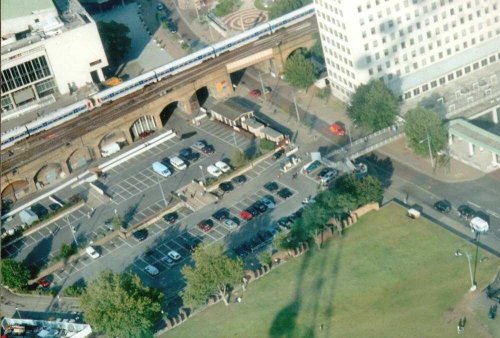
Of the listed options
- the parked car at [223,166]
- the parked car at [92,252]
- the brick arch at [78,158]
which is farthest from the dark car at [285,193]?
the brick arch at [78,158]

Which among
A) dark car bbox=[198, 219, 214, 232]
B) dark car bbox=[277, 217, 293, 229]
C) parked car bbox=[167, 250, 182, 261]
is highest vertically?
dark car bbox=[198, 219, 214, 232]

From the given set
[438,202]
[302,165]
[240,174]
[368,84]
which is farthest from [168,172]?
[438,202]

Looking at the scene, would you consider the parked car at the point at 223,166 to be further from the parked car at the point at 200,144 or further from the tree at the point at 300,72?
the tree at the point at 300,72

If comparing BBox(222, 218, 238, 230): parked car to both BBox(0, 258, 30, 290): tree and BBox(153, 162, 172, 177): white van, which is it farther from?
BBox(0, 258, 30, 290): tree

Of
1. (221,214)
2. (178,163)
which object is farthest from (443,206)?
(178,163)

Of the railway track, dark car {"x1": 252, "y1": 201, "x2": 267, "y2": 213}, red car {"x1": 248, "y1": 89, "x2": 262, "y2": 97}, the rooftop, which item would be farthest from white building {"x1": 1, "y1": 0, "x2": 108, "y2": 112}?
dark car {"x1": 252, "y1": 201, "x2": 267, "y2": 213}

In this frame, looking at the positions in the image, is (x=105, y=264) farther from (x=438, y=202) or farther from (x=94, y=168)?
(x=438, y=202)

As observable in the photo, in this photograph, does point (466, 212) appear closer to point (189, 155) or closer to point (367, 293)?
point (367, 293)
